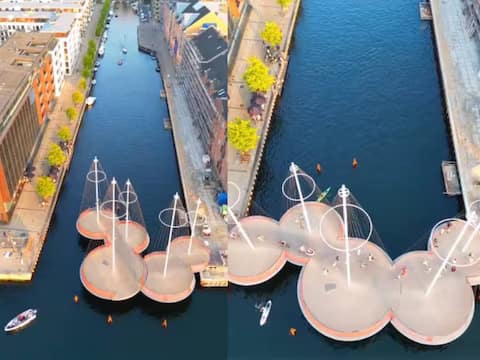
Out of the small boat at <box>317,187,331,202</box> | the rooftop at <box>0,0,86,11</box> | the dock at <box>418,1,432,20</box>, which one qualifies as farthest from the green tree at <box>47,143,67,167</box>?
the dock at <box>418,1,432,20</box>

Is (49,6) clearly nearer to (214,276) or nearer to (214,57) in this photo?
(214,57)

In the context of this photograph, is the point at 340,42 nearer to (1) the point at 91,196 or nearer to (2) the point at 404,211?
(2) the point at 404,211

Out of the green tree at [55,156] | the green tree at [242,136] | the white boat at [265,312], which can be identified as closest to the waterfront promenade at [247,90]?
the green tree at [242,136]

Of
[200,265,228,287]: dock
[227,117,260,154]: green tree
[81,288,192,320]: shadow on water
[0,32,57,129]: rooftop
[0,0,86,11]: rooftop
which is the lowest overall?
[81,288,192,320]: shadow on water

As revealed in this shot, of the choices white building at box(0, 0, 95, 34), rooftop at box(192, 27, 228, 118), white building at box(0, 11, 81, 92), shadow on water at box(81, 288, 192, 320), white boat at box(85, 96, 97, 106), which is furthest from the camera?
Result: white building at box(0, 0, 95, 34)

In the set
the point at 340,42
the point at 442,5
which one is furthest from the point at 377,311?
the point at 442,5

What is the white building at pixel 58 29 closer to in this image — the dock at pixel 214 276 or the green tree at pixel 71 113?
the green tree at pixel 71 113

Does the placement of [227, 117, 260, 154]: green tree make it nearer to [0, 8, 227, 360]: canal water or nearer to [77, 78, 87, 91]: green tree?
[0, 8, 227, 360]: canal water
